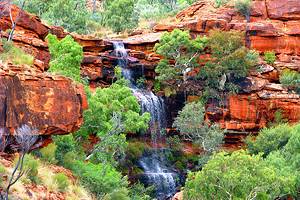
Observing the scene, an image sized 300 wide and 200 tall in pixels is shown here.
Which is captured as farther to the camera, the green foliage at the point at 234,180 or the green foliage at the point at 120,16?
the green foliage at the point at 120,16

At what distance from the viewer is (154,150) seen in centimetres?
3619

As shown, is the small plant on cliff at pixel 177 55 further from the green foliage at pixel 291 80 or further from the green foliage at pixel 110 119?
the green foliage at pixel 110 119

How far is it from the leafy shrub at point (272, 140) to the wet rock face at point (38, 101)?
1992 centimetres

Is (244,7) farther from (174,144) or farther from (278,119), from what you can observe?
(174,144)

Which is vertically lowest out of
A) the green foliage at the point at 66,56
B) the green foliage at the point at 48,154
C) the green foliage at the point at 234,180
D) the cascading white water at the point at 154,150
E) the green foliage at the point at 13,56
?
the cascading white water at the point at 154,150

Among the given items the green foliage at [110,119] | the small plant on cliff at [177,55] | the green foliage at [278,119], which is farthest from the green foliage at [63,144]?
the green foliage at [278,119]

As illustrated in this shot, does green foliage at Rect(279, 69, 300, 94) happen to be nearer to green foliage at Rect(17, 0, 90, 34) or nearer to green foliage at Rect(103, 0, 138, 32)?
green foliage at Rect(103, 0, 138, 32)

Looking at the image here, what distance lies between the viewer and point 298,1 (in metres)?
46.9

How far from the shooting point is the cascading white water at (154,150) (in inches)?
1256

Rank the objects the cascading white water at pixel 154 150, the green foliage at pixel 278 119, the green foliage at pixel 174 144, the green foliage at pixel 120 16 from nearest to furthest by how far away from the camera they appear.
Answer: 1. the cascading white water at pixel 154 150
2. the green foliage at pixel 174 144
3. the green foliage at pixel 278 119
4. the green foliage at pixel 120 16

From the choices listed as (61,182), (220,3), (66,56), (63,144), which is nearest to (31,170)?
(61,182)

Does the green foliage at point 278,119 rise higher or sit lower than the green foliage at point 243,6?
lower

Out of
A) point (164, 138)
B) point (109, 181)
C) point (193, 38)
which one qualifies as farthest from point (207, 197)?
point (193, 38)

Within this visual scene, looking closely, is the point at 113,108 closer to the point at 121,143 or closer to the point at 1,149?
the point at 121,143
